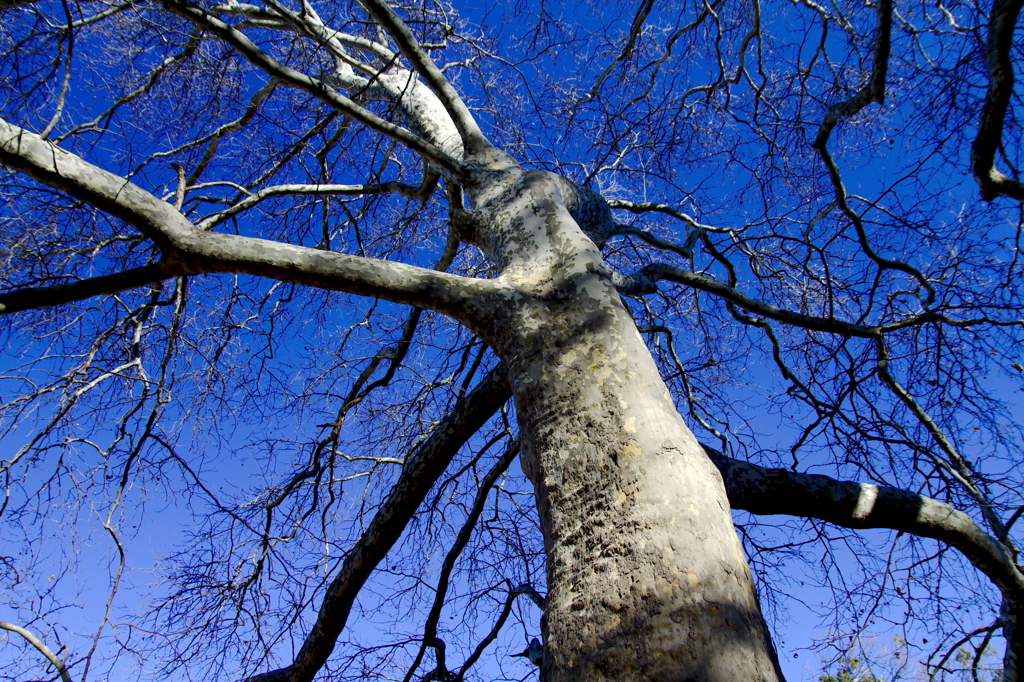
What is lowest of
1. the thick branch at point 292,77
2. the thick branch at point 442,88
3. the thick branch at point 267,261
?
the thick branch at point 267,261

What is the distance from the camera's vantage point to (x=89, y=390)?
9.86 feet

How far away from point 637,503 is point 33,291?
6.51 feet

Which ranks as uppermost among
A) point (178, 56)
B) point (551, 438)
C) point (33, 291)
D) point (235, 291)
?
point (178, 56)

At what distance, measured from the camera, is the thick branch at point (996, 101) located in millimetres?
2008

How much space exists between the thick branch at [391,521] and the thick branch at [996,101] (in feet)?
6.62

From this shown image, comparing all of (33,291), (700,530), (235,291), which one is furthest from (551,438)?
(235,291)

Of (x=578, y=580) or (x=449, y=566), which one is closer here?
(x=578, y=580)

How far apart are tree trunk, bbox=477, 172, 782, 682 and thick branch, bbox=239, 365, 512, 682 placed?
60 cm

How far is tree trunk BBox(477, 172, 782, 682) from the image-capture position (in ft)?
3.54

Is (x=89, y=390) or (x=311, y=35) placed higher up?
(x=311, y=35)

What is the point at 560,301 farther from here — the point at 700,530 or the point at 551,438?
the point at 700,530

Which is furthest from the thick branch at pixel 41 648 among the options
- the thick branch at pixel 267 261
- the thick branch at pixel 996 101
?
the thick branch at pixel 996 101

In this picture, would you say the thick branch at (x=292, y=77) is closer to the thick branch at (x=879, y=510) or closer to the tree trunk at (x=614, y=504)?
the tree trunk at (x=614, y=504)

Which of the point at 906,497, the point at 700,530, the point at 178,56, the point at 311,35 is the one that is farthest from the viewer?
the point at 178,56
